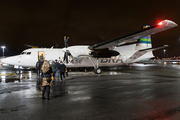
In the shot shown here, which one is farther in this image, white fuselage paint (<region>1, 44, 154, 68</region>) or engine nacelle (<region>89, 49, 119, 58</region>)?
engine nacelle (<region>89, 49, 119, 58</region>)

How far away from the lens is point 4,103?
481cm

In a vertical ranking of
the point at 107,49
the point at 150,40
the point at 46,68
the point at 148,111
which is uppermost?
the point at 150,40

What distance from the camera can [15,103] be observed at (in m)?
4.81

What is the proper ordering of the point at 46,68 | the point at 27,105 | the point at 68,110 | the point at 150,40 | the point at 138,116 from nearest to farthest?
the point at 138,116
the point at 68,110
the point at 27,105
the point at 46,68
the point at 150,40

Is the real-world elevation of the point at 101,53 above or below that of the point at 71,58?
above

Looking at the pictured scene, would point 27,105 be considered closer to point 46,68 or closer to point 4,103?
point 4,103

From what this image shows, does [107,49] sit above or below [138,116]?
above

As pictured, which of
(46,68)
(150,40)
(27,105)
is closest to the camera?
(27,105)

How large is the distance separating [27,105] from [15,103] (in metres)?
0.60

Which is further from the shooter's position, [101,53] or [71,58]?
[71,58]

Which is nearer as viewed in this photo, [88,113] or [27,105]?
[88,113]

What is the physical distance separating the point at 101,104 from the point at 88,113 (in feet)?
3.08

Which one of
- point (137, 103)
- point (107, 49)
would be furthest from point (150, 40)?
point (137, 103)

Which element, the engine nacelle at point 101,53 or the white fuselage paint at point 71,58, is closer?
the white fuselage paint at point 71,58
